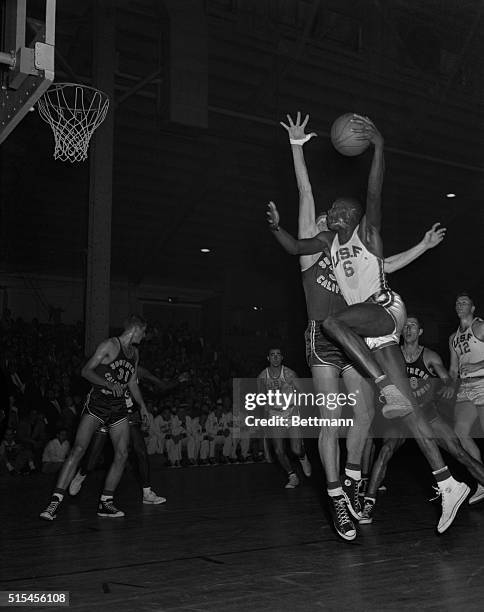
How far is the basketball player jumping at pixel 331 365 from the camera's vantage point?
5.12 m

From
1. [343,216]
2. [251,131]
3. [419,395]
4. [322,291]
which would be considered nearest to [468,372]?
[419,395]

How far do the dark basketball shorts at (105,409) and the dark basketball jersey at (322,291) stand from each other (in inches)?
89.1

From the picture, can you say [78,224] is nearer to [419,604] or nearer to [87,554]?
[87,554]

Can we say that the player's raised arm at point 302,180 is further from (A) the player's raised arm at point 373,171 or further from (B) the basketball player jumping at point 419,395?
(B) the basketball player jumping at point 419,395

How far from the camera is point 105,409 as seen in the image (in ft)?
22.7

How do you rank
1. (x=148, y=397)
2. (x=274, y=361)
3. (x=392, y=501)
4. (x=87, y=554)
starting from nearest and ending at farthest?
(x=87, y=554)
(x=392, y=501)
(x=274, y=361)
(x=148, y=397)

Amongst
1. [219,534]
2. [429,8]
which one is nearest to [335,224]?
[219,534]

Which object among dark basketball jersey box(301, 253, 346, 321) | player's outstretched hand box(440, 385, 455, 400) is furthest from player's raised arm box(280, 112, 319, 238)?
player's outstretched hand box(440, 385, 455, 400)

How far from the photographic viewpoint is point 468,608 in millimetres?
3252

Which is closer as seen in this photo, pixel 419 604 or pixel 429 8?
pixel 419 604

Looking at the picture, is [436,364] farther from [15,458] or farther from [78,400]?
[78,400]

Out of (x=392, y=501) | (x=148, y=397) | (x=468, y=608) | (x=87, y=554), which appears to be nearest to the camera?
(x=468, y=608)

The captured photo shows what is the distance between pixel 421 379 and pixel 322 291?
7.09 ft

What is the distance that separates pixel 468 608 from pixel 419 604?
8.6 inches
